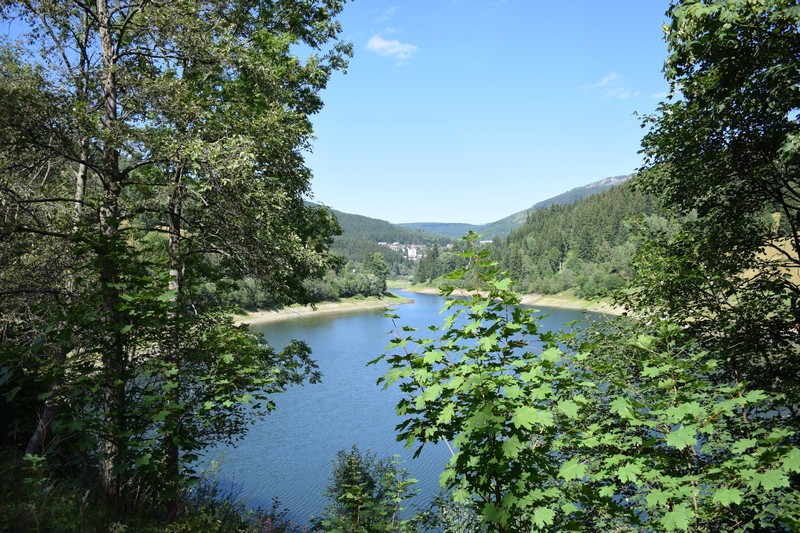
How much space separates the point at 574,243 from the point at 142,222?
5278 inches

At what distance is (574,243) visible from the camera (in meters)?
132

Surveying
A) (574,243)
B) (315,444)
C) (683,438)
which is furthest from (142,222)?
(574,243)

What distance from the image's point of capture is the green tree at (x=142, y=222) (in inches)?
180

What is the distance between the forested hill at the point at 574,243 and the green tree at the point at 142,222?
94517mm

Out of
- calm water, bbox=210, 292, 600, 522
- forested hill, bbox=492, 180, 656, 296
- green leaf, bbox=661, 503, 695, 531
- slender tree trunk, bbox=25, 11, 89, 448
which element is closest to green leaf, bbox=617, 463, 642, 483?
green leaf, bbox=661, 503, 695, 531

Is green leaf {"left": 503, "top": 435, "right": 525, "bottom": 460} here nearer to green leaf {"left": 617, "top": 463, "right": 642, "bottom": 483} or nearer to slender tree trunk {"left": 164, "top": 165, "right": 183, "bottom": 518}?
green leaf {"left": 617, "top": 463, "right": 642, "bottom": 483}

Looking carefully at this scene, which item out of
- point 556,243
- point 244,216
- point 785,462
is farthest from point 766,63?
point 556,243

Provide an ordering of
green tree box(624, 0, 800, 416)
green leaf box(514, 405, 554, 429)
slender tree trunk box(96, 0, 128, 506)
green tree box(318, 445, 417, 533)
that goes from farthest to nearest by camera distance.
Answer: green tree box(318, 445, 417, 533), green tree box(624, 0, 800, 416), slender tree trunk box(96, 0, 128, 506), green leaf box(514, 405, 554, 429)

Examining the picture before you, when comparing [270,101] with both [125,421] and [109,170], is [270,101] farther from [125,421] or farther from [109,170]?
[125,421]

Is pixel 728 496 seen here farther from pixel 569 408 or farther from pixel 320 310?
pixel 320 310

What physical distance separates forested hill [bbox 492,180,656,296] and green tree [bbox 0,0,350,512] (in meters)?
94.5

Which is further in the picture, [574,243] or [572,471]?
[574,243]

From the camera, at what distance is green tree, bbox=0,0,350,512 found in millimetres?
4562

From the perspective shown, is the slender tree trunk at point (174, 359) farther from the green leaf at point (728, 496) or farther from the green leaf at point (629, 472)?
the green leaf at point (728, 496)
